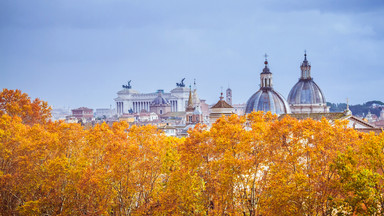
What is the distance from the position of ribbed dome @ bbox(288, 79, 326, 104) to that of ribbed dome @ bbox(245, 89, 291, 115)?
13.1 m

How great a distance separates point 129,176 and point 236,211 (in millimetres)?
6376

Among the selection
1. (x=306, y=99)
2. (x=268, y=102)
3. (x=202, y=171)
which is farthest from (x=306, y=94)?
(x=202, y=171)

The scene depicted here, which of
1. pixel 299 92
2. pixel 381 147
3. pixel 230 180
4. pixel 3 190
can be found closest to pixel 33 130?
pixel 3 190

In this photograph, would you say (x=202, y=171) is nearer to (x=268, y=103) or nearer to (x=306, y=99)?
(x=268, y=103)

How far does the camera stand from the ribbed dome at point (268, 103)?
198ft

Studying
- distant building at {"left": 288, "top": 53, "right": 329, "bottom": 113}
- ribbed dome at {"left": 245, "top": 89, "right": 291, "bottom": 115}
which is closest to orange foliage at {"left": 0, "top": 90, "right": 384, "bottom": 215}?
ribbed dome at {"left": 245, "top": 89, "right": 291, "bottom": 115}

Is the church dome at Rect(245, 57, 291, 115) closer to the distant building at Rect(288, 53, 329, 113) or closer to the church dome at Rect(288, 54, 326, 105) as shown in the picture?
the distant building at Rect(288, 53, 329, 113)

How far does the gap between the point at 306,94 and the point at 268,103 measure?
52.1 ft

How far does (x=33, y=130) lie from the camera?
32.4 m

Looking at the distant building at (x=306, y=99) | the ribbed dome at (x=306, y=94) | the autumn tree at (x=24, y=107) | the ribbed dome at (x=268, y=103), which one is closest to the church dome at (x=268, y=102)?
the ribbed dome at (x=268, y=103)

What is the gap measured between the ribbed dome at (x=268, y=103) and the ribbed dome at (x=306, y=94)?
1309cm

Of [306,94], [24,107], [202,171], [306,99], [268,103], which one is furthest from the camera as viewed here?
[306,94]

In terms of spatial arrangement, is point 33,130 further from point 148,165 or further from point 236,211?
point 236,211

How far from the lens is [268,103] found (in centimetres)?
6059
